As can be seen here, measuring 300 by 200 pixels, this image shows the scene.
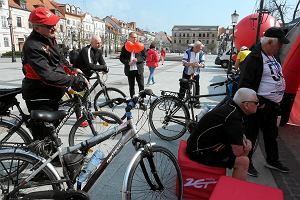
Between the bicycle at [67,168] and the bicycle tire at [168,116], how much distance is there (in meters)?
1.96

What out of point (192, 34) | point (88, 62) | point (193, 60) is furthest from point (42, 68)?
point (192, 34)

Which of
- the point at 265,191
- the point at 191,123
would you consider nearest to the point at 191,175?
the point at 265,191

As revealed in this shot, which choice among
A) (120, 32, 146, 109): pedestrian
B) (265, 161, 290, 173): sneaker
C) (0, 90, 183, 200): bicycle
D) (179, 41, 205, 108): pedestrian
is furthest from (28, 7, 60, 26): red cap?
(179, 41, 205, 108): pedestrian

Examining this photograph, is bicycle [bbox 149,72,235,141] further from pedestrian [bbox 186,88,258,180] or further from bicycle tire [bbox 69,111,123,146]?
pedestrian [bbox 186,88,258,180]

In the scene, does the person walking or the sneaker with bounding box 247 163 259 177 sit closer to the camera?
the sneaker with bounding box 247 163 259 177

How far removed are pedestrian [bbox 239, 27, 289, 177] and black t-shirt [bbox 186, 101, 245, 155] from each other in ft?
2.42

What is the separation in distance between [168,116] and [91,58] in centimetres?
230

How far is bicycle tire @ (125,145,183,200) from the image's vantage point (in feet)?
8.30

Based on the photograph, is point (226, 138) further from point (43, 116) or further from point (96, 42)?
point (96, 42)

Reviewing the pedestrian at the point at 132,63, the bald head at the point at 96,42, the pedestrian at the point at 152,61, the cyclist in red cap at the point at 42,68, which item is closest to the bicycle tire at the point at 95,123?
the cyclist in red cap at the point at 42,68

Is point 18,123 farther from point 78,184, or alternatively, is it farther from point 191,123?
point 191,123

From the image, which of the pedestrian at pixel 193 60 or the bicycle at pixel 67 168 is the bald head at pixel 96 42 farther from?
the bicycle at pixel 67 168

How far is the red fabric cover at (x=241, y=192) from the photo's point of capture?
2.11 metres

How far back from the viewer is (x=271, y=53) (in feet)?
11.3
